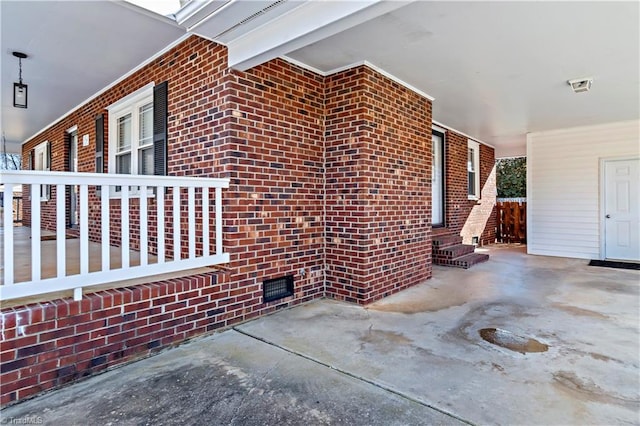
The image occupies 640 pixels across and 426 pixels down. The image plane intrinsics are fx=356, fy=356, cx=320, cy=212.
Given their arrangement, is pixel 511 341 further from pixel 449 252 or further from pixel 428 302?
pixel 449 252

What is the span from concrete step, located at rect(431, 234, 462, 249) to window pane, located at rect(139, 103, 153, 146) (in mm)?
5378

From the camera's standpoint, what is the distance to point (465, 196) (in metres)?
8.97

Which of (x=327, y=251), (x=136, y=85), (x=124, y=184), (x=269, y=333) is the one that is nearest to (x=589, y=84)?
(x=327, y=251)

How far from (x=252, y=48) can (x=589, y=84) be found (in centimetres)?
471

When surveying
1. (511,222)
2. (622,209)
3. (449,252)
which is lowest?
(449,252)

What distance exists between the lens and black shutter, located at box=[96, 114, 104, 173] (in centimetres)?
586

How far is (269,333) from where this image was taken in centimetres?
334

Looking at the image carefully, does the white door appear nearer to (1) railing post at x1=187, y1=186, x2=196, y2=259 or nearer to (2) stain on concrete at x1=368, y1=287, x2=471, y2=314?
(2) stain on concrete at x1=368, y1=287, x2=471, y2=314

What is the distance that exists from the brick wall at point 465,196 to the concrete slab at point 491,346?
3.31 m

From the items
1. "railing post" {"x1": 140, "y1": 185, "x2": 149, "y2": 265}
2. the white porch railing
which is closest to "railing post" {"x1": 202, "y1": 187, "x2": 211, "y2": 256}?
the white porch railing

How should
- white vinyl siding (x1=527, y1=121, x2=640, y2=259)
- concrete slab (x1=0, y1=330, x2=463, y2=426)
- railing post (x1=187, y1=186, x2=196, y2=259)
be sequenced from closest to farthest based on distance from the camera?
concrete slab (x1=0, y1=330, x2=463, y2=426), railing post (x1=187, y1=186, x2=196, y2=259), white vinyl siding (x1=527, y1=121, x2=640, y2=259)

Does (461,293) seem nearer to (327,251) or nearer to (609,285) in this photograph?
(327,251)

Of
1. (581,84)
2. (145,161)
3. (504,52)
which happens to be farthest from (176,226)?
(581,84)

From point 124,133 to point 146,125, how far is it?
83 centimetres
